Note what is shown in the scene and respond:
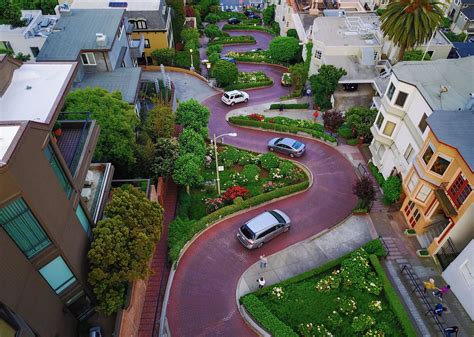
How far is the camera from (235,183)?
1390 inches

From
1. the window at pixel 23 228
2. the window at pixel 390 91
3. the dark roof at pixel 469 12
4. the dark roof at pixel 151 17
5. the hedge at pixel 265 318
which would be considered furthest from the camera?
the dark roof at pixel 469 12

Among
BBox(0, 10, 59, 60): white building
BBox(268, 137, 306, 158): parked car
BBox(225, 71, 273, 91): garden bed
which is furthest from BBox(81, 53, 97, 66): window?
BBox(268, 137, 306, 158): parked car

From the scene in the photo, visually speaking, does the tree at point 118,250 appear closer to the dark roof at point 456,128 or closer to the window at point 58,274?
the window at point 58,274

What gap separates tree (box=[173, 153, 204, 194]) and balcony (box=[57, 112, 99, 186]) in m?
10.2

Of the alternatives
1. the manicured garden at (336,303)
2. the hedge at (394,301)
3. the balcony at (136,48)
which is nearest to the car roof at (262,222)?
the manicured garden at (336,303)

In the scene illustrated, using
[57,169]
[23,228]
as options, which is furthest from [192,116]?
[23,228]

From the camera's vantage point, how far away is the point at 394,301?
24.1m

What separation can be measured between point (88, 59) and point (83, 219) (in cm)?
2430

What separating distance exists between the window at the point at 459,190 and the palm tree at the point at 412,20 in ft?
72.4

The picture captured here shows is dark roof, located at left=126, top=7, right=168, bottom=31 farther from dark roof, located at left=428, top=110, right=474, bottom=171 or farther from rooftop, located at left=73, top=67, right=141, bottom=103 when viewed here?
dark roof, located at left=428, top=110, right=474, bottom=171

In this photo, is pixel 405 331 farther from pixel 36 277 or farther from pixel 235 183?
pixel 36 277

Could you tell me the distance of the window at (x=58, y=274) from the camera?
61.0 feet

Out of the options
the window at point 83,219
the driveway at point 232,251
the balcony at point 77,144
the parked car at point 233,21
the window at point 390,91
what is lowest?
the parked car at point 233,21

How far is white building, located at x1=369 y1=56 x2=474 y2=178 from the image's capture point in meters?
27.8
